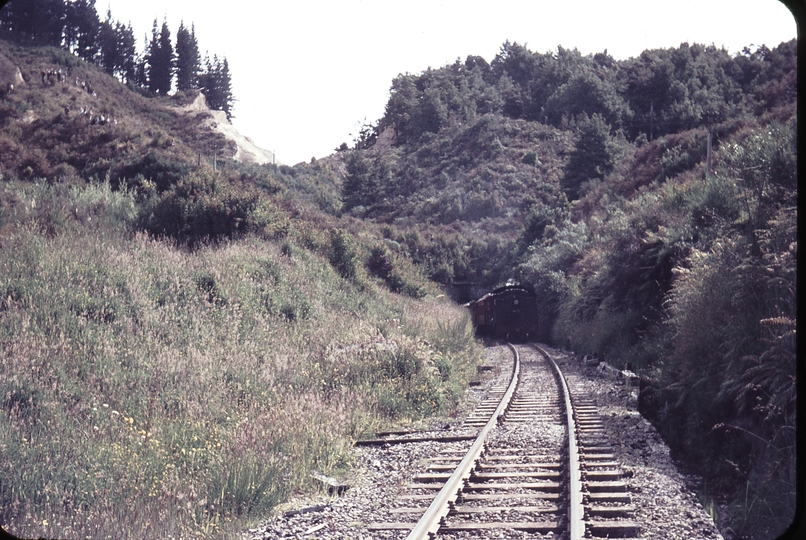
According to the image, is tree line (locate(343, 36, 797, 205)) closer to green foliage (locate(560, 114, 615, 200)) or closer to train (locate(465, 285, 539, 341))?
green foliage (locate(560, 114, 615, 200))

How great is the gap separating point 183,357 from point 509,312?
1034 inches

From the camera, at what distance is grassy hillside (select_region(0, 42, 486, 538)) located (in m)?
5.63

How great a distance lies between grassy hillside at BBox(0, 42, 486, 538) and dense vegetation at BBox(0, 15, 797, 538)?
0.04 m

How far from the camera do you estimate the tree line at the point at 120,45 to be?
56062 mm

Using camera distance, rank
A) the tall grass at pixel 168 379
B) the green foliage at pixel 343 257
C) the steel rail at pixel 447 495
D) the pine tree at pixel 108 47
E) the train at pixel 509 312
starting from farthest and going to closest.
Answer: the pine tree at pixel 108 47, the train at pixel 509 312, the green foliage at pixel 343 257, the tall grass at pixel 168 379, the steel rail at pixel 447 495

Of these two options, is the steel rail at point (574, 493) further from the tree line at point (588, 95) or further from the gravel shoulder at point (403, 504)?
the tree line at point (588, 95)

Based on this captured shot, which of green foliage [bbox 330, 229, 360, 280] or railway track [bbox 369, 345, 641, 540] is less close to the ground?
green foliage [bbox 330, 229, 360, 280]

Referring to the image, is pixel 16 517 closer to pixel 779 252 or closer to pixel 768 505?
pixel 768 505

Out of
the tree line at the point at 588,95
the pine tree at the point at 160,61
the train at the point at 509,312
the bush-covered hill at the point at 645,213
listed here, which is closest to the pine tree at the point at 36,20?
the pine tree at the point at 160,61

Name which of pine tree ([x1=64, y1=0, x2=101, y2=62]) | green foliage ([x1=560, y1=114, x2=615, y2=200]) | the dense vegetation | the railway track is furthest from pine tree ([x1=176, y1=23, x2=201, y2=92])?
the railway track

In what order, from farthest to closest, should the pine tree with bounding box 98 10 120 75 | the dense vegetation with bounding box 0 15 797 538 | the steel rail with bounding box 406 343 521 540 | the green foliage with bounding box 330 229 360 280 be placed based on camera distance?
the pine tree with bounding box 98 10 120 75 → the green foliage with bounding box 330 229 360 280 → the dense vegetation with bounding box 0 15 797 538 → the steel rail with bounding box 406 343 521 540

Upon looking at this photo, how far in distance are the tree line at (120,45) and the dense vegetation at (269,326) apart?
24.4 metres

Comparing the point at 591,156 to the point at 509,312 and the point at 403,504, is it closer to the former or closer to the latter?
the point at 509,312

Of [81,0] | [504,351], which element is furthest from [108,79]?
[504,351]
